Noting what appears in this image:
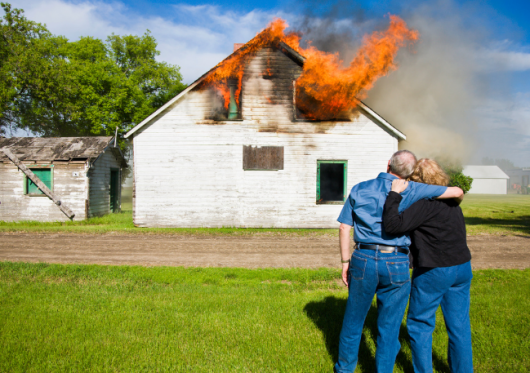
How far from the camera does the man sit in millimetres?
2729

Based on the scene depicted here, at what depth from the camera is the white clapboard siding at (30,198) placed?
16.2m

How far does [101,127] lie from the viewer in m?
29.9

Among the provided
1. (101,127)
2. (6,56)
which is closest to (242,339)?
(101,127)

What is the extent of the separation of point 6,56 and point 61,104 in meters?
5.25

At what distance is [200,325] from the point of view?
159 inches

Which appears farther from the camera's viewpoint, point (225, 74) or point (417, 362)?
point (225, 74)

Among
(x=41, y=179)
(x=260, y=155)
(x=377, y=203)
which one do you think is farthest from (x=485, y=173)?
(x=377, y=203)

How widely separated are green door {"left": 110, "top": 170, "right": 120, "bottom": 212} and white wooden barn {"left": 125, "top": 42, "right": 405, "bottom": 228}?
7.34m

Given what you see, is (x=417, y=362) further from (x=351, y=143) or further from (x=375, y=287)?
(x=351, y=143)

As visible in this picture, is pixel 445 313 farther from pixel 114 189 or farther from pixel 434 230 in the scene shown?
pixel 114 189

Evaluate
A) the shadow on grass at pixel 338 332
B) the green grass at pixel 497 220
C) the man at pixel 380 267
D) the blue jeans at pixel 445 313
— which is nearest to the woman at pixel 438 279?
the blue jeans at pixel 445 313

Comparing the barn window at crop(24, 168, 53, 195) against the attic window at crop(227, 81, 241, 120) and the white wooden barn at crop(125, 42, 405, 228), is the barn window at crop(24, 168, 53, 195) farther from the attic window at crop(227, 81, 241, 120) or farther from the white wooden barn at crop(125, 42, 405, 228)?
the attic window at crop(227, 81, 241, 120)

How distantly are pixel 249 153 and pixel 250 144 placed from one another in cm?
39

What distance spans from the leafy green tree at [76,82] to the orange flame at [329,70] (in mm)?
13496
